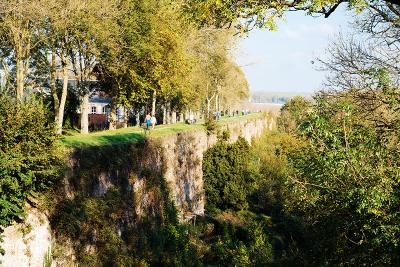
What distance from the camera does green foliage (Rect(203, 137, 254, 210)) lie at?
32781 mm

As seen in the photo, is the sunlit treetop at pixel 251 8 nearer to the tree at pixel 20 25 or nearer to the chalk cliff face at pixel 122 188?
the chalk cliff face at pixel 122 188

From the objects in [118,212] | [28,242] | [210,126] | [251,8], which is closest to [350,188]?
[251,8]

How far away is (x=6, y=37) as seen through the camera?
24.3 meters

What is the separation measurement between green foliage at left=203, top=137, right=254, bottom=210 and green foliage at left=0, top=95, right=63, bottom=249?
19.1 meters

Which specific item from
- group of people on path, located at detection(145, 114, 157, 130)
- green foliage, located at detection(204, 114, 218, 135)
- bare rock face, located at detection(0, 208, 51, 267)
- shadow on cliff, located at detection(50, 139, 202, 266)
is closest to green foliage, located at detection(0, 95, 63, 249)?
bare rock face, located at detection(0, 208, 51, 267)

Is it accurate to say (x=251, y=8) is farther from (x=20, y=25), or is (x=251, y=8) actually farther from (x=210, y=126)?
(x=210, y=126)

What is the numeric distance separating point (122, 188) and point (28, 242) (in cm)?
687

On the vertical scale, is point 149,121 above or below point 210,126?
above

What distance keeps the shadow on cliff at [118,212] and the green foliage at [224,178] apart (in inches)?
324

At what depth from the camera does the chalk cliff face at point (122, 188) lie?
46.6 feet

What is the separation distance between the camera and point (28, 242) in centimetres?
1386

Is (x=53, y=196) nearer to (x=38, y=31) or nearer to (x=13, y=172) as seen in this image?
(x=13, y=172)

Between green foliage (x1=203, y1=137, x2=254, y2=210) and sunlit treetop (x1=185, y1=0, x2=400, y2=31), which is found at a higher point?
sunlit treetop (x1=185, y1=0, x2=400, y2=31)

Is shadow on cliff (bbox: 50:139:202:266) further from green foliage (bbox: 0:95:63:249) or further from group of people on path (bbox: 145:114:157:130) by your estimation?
group of people on path (bbox: 145:114:157:130)
